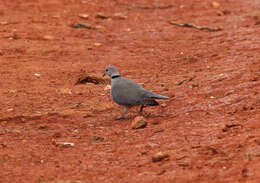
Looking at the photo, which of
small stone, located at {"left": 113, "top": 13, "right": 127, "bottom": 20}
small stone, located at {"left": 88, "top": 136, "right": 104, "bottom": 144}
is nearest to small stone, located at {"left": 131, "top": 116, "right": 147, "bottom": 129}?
small stone, located at {"left": 88, "top": 136, "right": 104, "bottom": 144}

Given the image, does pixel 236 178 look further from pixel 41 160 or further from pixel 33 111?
pixel 33 111

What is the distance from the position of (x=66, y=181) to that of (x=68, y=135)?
1538 millimetres

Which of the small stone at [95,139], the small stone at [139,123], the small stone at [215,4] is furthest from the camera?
the small stone at [215,4]

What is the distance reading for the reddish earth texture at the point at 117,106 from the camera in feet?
14.5

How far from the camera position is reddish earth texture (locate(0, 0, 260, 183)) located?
174 inches

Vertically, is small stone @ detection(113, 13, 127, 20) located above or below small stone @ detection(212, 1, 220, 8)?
below

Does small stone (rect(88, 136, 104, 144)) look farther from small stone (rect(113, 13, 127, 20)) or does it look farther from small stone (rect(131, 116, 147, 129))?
small stone (rect(113, 13, 127, 20))

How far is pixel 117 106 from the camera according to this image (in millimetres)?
6910

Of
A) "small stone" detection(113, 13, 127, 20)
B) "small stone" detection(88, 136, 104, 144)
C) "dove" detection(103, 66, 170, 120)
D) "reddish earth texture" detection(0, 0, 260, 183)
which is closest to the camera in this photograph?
"reddish earth texture" detection(0, 0, 260, 183)

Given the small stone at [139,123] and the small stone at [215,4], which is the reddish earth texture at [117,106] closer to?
the small stone at [139,123]

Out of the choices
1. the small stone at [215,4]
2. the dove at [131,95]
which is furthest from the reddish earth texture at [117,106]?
the small stone at [215,4]

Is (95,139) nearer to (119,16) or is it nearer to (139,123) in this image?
(139,123)

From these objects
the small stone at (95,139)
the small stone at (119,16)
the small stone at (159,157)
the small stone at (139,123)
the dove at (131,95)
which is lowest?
the small stone at (95,139)

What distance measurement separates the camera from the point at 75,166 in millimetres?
4590
